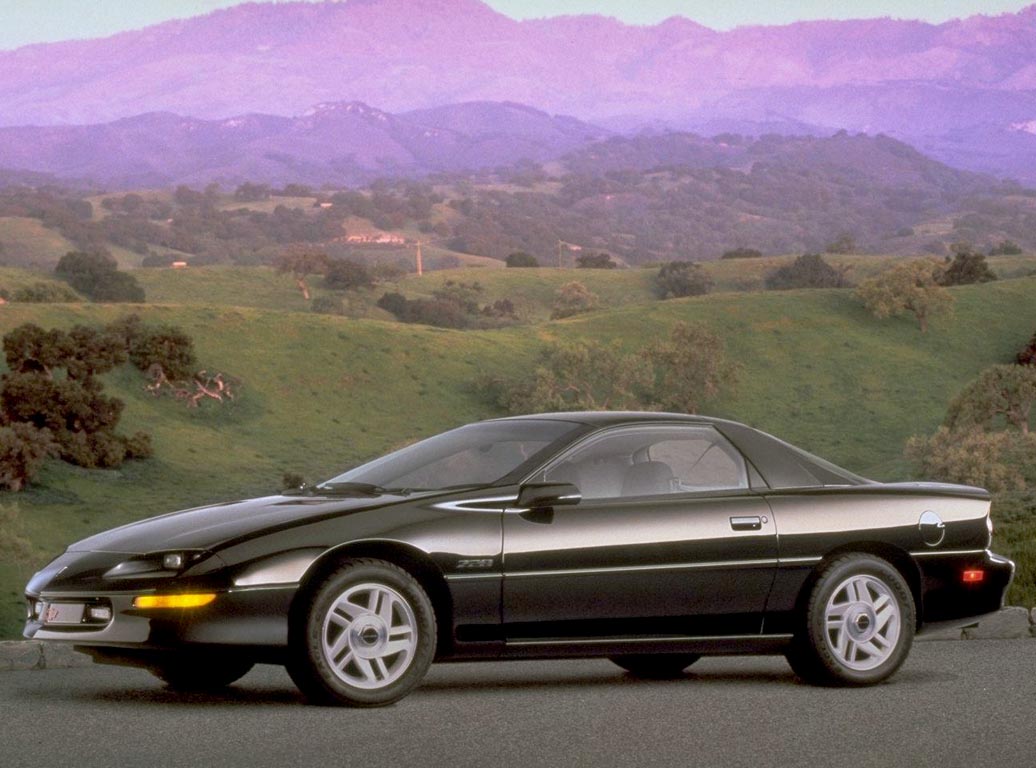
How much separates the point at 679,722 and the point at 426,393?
80.9m

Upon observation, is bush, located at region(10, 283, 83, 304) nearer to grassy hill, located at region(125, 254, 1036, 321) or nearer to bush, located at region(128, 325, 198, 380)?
grassy hill, located at region(125, 254, 1036, 321)

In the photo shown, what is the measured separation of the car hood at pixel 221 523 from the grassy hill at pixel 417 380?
149ft

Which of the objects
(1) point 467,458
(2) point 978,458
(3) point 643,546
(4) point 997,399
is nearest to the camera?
(3) point 643,546

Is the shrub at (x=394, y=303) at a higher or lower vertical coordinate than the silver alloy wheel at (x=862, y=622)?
higher

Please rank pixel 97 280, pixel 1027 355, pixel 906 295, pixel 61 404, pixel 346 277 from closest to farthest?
pixel 61 404, pixel 1027 355, pixel 906 295, pixel 97 280, pixel 346 277

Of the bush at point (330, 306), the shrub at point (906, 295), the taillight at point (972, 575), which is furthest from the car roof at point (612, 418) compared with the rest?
the bush at point (330, 306)

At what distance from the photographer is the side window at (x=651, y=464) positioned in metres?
9.04

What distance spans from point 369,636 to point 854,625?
2683mm

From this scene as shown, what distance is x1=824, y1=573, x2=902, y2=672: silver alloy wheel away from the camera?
9297mm

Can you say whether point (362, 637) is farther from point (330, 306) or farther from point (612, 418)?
point (330, 306)

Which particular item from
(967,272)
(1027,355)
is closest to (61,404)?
(1027,355)

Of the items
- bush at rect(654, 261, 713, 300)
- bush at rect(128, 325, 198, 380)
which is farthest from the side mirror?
bush at rect(654, 261, 713, 300)

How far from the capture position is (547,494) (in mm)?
8609

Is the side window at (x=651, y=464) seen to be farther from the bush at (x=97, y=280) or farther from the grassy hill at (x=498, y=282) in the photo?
the bush at (x=97, y=280)
